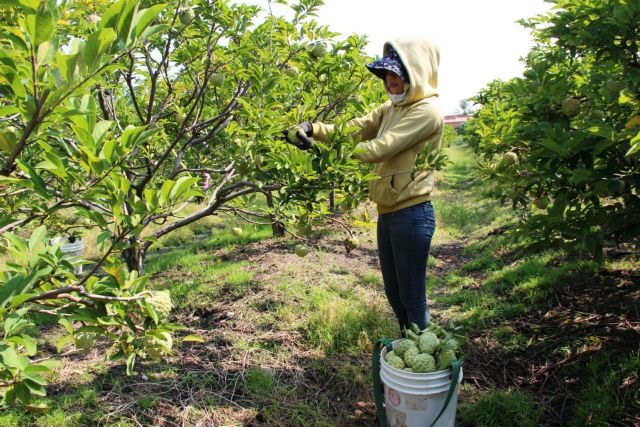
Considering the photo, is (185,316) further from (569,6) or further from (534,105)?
(569,6)

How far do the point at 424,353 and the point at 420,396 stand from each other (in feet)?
0.64

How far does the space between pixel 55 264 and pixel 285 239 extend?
16.4 feet

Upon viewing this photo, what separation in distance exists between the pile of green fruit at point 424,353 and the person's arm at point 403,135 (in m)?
0.90

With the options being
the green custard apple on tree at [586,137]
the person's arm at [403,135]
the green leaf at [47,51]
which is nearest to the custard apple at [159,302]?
the green leaf at [47,51]

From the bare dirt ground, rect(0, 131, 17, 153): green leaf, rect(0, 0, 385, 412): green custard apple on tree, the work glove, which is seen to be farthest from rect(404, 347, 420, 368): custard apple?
rect(0, 131, 17, 153): green leaf

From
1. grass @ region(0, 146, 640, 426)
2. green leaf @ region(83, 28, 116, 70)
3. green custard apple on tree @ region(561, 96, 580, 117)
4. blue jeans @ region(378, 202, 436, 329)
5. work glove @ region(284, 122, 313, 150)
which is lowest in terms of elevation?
grass @ region(0, 146, 640, 426)

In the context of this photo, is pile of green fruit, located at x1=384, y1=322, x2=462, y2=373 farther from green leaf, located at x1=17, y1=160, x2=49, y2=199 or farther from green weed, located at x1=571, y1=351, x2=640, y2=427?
green leaf, located at x1=17, y1=160, x2=49, y2=199

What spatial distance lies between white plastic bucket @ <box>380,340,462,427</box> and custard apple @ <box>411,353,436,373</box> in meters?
0.02

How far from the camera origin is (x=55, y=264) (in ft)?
4.57

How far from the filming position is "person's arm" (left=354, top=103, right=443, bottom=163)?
2207mm

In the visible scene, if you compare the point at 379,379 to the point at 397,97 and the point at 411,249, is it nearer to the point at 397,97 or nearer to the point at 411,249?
A: the point at 411,249

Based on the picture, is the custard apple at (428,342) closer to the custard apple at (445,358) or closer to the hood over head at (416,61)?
the custard apple at (445,358)

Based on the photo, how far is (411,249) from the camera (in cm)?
243

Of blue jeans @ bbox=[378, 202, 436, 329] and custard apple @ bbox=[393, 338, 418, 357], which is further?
blue jeans @ bbox=[378, 202, 436, 329]
